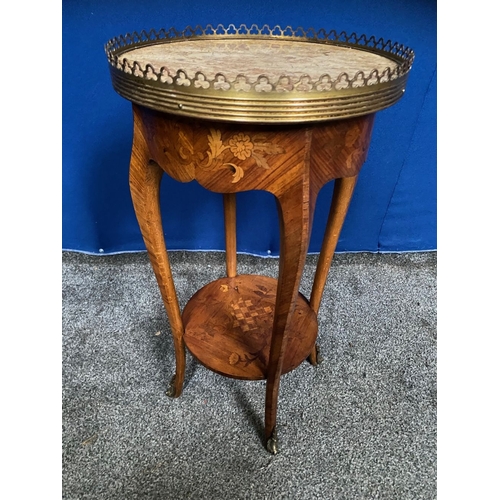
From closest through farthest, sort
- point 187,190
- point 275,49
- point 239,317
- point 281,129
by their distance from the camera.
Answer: point 281,129 → point 275,49 → point 239,317 → point 187,190

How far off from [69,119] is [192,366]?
3.01 ft

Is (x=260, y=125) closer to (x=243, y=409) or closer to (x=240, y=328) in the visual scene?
(x=240, y=328)

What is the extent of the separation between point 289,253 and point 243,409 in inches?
22.7

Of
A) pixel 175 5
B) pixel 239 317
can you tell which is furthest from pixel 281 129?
pixel 175 5

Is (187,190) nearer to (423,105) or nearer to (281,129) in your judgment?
(423,105)

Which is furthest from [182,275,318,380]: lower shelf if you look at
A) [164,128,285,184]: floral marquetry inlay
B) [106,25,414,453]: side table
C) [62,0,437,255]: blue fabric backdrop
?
[164,128,285,184]: floral marquetry inlay

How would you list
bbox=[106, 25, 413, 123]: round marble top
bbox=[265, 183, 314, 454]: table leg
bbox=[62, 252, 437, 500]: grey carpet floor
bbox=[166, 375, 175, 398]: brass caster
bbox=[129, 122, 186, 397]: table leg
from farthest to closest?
bbox=[166, 375, 175, 398]: brass caster < bbox=[62, 252, 437, 500]: grey carpet floor < bbox=[129, 122, 186, 397]: table leg < bbox=[265, 183, 314, 454]: table leg < bbox=[106, 25, 413, 123]: round marble top

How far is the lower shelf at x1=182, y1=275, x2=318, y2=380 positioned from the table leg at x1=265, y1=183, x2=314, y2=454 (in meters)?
0.15

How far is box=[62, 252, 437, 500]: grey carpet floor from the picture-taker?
964 millimetres

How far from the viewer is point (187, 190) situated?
5.19 ft

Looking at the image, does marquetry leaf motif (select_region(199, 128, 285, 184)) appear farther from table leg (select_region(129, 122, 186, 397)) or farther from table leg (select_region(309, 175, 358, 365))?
table leg (select_region(309, 175, 358, 365))

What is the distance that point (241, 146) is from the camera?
639mm

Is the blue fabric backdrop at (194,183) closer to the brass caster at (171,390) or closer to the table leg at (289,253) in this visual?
the brass caster at (171,390)

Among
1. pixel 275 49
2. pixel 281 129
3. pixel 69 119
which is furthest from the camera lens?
pixel 69 119
